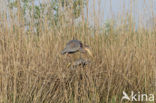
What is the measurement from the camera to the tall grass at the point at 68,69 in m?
2.05

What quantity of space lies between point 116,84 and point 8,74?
0.93 metres

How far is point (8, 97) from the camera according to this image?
200cm

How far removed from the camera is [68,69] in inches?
85.0

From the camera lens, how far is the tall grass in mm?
2049

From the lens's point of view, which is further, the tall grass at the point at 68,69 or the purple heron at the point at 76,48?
the tall grass at the point at 68,69

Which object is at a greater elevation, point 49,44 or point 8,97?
point 49,44

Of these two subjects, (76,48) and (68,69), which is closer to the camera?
(76,48)

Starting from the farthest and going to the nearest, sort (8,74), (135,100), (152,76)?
(152,76), (135,100), (8,74)

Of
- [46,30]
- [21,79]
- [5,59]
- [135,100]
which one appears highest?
[46,30]

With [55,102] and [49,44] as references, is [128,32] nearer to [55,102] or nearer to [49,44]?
[49,44]

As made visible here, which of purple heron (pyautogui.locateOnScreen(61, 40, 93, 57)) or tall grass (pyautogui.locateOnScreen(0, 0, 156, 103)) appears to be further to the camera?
tall grass (pyautogui.locateOnScreen(0, 0, 156, 103))

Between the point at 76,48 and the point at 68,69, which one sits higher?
the point at 76,48

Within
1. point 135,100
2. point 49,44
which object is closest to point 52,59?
point 49,44

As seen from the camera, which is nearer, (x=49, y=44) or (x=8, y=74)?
(x=8, y=74)
